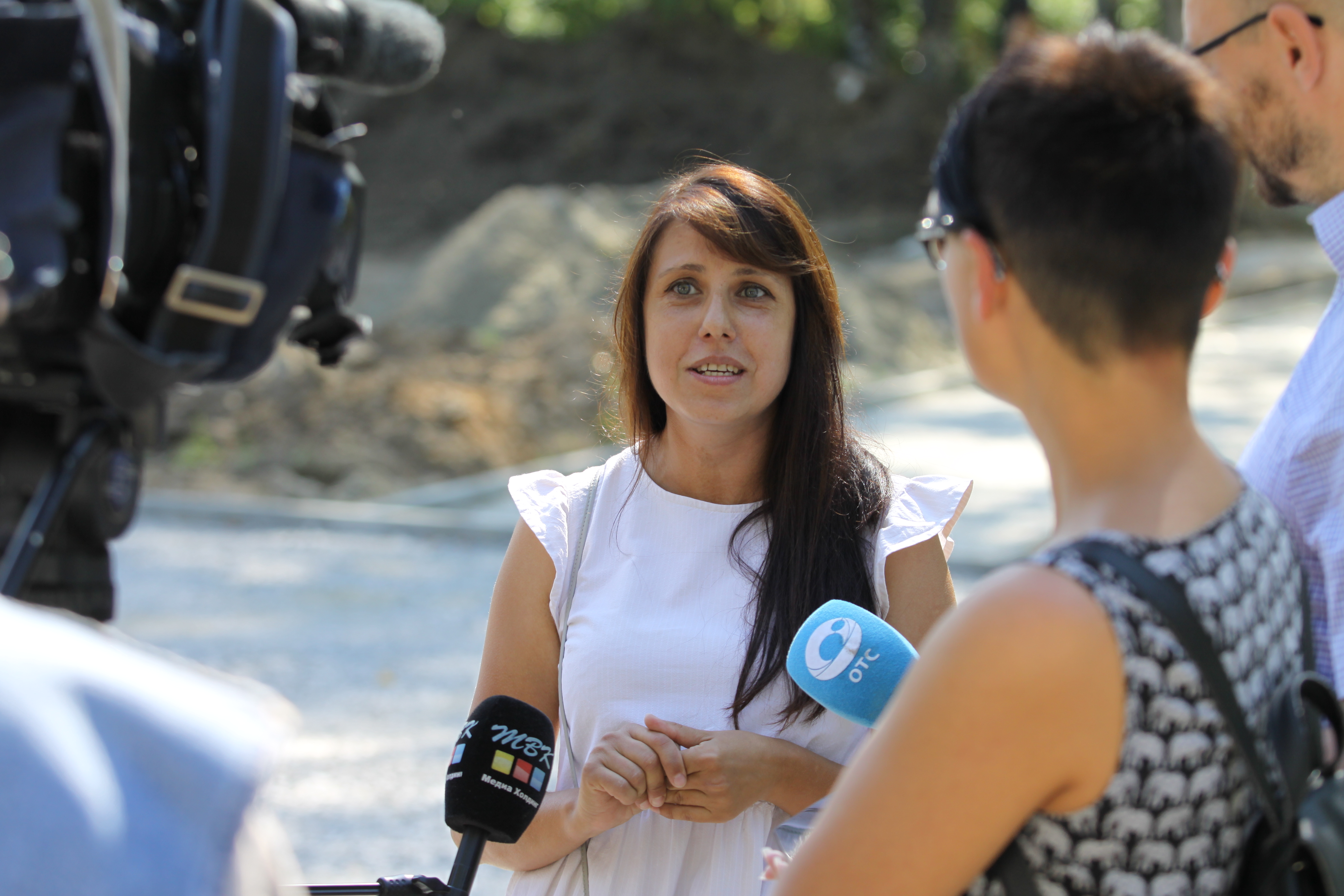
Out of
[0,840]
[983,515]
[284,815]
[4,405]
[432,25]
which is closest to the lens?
[0,840]

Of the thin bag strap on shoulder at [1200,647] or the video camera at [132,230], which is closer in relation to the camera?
the thin bag strap on shoulder at [1200,647]

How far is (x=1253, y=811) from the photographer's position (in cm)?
131

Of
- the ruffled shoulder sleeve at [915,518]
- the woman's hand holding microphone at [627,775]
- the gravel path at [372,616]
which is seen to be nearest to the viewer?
the woman's hand holding microphone at [627,775]

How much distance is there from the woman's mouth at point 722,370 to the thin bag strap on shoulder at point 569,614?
1.10ft

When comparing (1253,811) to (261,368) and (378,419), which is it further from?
(378,419)

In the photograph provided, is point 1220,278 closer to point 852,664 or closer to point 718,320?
point 852,664

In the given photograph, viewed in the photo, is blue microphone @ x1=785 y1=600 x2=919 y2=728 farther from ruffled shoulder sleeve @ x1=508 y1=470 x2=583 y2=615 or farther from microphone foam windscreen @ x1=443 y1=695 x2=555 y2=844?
ruffled shoulder sleeve @ x1=508 y1=470 x2=583 y2=615

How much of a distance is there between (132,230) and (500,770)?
91 cm

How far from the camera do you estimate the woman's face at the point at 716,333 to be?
2.53 m

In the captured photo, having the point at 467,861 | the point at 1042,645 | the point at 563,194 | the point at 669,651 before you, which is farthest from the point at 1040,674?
the point at 563,194

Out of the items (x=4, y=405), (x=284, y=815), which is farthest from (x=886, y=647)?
(x=284, y=815)

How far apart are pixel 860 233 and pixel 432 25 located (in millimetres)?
21727

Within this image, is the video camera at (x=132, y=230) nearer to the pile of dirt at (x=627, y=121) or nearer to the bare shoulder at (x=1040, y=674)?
the bare shoulder at (x=1040, y=674)

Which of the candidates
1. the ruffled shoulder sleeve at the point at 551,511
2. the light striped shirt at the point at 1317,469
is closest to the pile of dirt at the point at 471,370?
the ruffled shoulder sleeve at the point at 551,511
